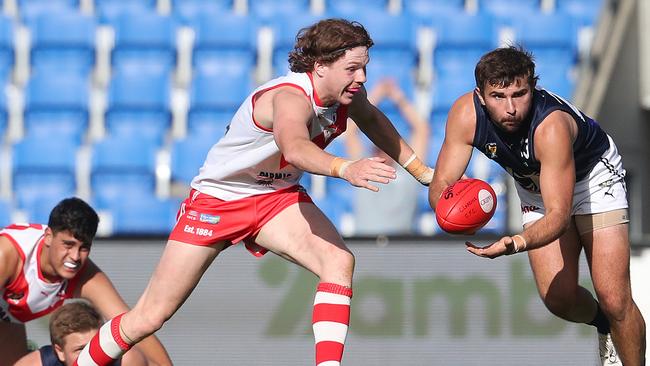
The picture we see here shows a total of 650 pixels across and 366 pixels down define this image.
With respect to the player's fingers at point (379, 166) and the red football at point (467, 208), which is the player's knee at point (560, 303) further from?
the player's fingers at point (379, 166)

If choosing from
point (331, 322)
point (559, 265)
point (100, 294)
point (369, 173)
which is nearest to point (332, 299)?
point (331, 322)

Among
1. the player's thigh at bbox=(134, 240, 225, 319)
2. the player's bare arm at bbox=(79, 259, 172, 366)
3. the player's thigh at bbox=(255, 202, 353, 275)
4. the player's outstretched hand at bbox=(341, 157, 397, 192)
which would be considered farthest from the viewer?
the player's bare arm at bbox=(79, 259, 172, 366)

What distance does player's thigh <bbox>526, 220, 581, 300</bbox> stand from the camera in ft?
17.6

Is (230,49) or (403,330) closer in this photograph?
(403,330)

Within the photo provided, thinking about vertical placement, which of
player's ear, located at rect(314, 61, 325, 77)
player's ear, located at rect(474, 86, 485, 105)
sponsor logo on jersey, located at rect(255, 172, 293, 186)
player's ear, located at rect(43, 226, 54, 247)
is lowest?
player's ear, located at rect(43, 226, 54, 247)

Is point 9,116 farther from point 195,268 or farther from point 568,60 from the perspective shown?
point 195,268

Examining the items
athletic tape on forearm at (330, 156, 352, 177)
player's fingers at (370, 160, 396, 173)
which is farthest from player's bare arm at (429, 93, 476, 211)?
player's fingers at (370, 160, 396, 173)

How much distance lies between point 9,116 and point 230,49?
219cm

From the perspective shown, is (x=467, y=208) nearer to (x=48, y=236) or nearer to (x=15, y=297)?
(x=48, y=236)

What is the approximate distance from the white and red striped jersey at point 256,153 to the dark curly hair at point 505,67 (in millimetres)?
672

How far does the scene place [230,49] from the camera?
35.1ft

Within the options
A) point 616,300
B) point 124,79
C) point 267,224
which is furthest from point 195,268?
point 124,79

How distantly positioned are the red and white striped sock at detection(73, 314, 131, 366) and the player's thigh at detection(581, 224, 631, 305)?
87.6 inches

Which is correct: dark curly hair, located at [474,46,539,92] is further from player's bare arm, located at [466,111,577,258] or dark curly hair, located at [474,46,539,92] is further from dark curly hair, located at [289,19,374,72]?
dark curly hair, located at [289,19,374,72]
